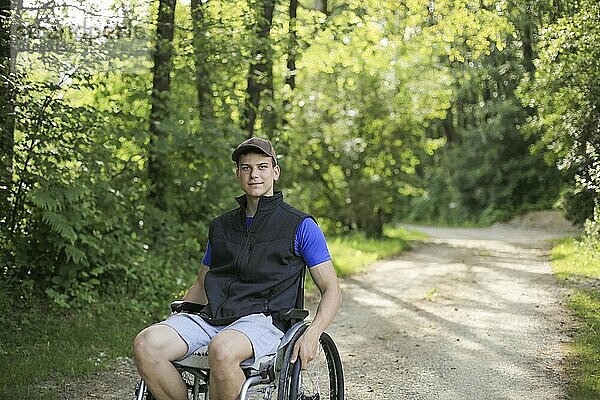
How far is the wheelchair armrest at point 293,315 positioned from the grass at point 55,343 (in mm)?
1931

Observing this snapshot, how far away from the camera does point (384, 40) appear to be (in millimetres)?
11039

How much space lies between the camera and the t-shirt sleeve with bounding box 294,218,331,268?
3549mm

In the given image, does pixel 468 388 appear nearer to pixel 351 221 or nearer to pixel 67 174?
pixel 67 174

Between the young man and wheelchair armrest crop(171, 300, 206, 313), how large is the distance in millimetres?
33

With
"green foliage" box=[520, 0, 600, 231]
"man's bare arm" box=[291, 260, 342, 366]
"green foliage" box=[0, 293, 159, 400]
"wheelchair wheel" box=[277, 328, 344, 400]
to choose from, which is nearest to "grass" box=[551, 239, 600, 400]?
"green foliage" box=[520, 0, 600, 231]

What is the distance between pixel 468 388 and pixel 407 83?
10.5 meters

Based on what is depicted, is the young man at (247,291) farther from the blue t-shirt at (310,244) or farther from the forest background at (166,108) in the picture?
the forest background at (166,108)

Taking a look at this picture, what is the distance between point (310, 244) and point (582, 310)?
13.1ft

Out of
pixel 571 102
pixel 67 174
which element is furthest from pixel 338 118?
pixel 67 174

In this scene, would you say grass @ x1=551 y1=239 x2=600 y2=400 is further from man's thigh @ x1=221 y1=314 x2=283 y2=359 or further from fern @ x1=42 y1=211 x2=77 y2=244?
fern @ x1=42 y1=211 x2=77 y2=244

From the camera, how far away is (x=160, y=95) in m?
8.19

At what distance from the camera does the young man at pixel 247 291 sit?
3285mm

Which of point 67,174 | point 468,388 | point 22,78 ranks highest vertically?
point 22,78

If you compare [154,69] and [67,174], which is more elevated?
[154,69]
